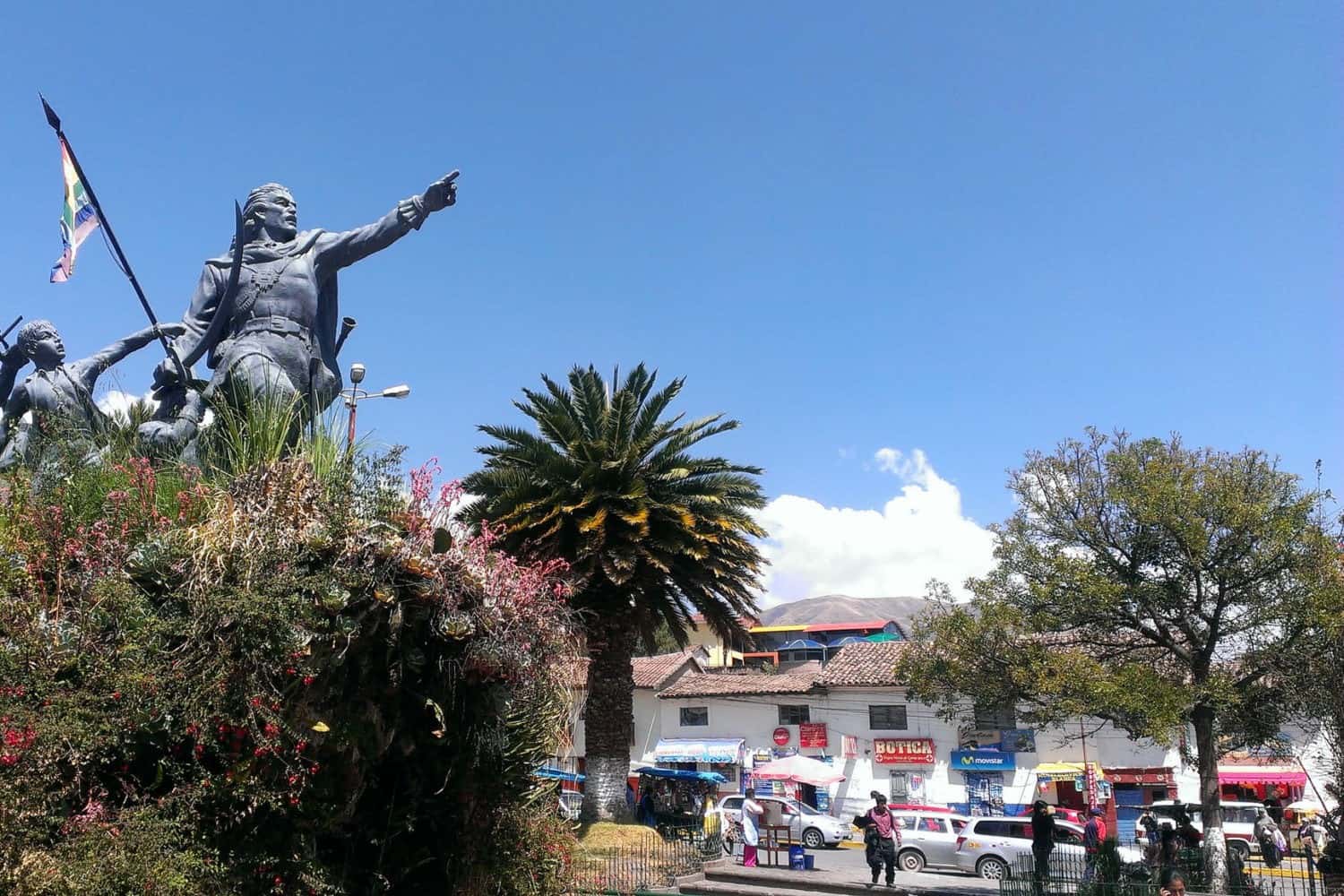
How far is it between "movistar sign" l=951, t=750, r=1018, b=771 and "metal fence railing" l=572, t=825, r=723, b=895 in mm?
15574

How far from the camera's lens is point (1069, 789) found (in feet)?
104

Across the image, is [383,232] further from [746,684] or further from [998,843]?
[746,684]

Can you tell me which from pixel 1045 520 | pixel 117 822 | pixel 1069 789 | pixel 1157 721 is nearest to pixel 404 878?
pixel 117 822

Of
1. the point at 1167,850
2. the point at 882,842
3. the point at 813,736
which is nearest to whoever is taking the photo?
the point at 1167,850

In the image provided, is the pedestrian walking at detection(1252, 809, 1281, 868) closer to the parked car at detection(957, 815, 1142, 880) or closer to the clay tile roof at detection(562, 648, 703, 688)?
the parked car at detection(957, 815, 1142, 880)

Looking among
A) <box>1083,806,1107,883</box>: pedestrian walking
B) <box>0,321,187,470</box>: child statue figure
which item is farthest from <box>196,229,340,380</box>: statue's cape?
<box>1083,806,1107,883</box>: pedestrian walking

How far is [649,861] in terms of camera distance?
15.5m

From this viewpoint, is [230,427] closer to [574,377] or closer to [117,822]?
[117,822]

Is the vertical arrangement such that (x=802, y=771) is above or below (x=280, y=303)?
below

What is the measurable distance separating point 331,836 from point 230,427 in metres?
2.92

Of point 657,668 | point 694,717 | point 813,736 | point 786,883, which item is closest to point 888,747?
point 813,736

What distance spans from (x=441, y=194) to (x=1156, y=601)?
479 inches

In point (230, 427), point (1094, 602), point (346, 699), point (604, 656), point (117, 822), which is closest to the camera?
point (117, 822)

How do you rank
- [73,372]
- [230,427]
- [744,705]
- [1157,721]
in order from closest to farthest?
1. [230,427]
2. [73,372]
3. [1157,721]
4. [744,705]
